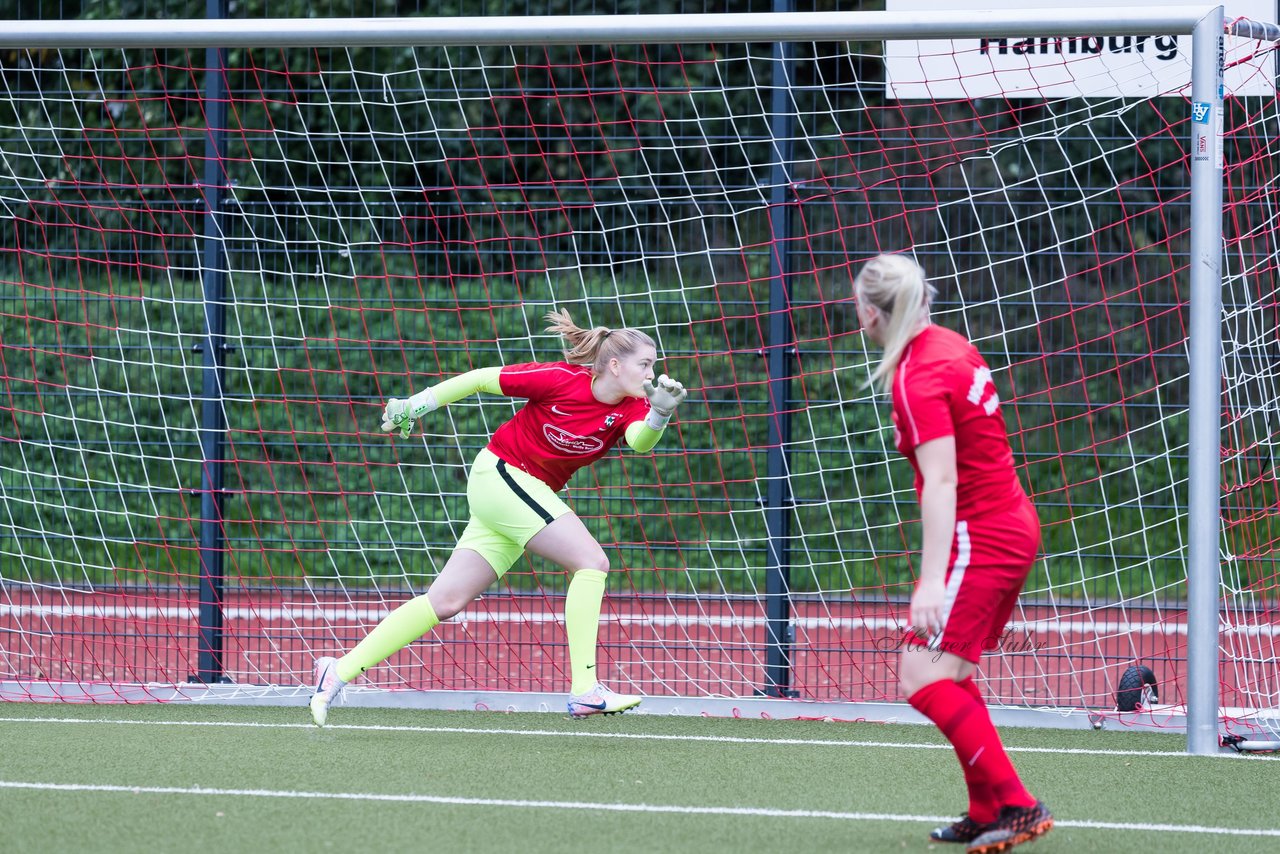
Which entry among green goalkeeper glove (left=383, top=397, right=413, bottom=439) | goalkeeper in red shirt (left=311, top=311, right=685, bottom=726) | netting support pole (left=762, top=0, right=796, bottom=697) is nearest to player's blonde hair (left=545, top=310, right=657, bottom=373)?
goalkeeper in red shirt (left=311, top=311, right=685, bottom=726)

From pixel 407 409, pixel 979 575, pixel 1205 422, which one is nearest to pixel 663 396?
pixel 407 409

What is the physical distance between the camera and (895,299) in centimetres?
373

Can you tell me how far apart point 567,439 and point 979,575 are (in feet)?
7.68

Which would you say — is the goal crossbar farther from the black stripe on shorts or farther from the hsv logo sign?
the black stripe on shorts

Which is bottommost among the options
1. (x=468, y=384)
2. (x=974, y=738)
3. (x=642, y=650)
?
(x=642, y=650)

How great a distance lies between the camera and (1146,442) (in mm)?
8789

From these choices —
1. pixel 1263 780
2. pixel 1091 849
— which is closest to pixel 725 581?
pixel 1263 780

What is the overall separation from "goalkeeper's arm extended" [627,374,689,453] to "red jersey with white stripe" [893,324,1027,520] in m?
1.66

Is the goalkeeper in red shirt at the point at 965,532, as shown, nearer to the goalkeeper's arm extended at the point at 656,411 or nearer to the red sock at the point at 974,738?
the red sock at the point at 974,738

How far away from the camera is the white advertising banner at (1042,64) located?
6562mm

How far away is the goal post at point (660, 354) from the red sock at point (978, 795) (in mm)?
1932

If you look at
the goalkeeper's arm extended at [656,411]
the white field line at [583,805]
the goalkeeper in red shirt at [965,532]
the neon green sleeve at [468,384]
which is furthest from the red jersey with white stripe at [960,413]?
the neon green sleeve at [468,384]

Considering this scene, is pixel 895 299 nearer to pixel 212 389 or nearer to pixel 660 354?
pixel 212 389

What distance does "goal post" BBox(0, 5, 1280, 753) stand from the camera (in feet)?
20.4
